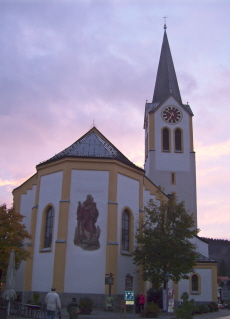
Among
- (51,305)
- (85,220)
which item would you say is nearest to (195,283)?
(85,220)

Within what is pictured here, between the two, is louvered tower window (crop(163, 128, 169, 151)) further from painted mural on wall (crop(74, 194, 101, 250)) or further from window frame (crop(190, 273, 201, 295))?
painted mural on wall (crop(74, 194, 101, 250))

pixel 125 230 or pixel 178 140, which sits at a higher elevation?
pixel 178 140

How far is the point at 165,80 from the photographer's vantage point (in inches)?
1877

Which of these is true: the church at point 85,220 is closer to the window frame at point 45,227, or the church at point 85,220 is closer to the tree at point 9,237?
the window frame at point 45,227

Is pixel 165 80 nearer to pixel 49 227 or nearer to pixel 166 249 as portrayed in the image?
pixel 49 227

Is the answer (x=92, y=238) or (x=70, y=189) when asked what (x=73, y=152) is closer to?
(x=70, y=189)

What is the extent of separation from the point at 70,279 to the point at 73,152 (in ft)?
27.8

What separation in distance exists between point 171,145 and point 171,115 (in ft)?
12.4

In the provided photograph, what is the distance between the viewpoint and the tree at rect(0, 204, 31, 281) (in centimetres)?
2191

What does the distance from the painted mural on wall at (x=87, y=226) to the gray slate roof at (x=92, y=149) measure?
3146mm

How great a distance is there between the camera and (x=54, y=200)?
2592 cm

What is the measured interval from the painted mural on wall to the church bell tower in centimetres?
1712

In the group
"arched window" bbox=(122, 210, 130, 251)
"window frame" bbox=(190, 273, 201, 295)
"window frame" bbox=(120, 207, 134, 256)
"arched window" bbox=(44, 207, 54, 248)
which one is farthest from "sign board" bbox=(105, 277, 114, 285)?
"window frame" bbox=(190, 273, 201, 295)

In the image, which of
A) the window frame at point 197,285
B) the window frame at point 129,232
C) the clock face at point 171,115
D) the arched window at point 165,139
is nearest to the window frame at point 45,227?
A: the window frame at point 129,232
